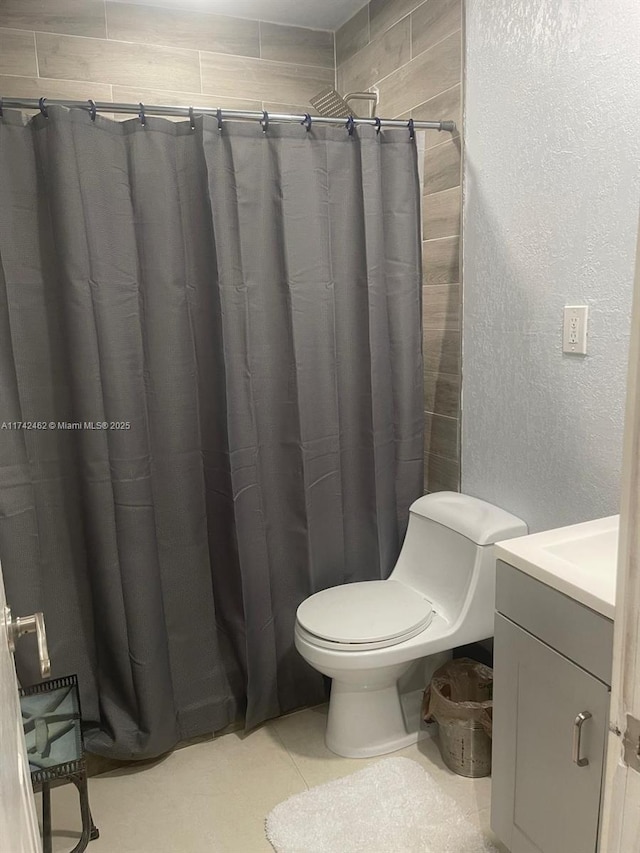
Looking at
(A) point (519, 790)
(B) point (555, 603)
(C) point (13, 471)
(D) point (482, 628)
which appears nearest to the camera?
(B) point (555, 603)

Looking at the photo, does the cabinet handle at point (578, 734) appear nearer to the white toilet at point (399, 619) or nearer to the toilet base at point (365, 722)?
the white toilet at point (399, 619)

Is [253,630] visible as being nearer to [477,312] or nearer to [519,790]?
[519,790]

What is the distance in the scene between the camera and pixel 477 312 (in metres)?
2.06

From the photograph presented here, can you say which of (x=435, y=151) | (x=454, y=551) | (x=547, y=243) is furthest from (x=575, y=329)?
(x=435, y=151)

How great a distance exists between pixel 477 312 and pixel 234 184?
83cm

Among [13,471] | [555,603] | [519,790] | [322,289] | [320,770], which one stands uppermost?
[322,289]

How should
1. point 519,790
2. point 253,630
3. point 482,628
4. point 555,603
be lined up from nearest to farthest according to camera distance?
1. point 555,603
2. point 519,790
3. point 482,628
4. point 253,630

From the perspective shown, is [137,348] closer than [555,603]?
No

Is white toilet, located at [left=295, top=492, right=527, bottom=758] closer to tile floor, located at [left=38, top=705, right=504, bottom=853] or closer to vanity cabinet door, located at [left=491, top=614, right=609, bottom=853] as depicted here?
tile floor, located at [left=38, top=705, right=504, bottom=853]

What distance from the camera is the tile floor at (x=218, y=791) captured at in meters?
1.76

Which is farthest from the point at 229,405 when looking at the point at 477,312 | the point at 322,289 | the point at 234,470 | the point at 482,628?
the point at 482,628

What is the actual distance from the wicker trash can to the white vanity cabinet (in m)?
0.33

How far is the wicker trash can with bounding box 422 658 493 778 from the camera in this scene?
188cm

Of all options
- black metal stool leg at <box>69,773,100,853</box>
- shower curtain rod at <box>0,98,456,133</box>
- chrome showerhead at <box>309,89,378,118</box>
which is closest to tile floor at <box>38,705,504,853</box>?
black metal stool leg at <box>69,773,100,853</box>
